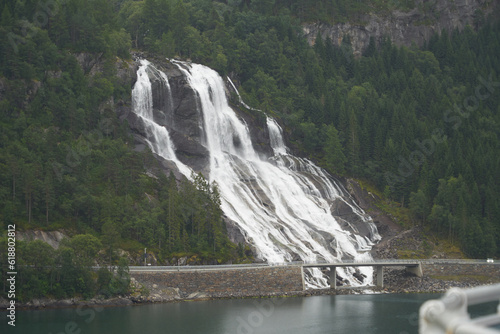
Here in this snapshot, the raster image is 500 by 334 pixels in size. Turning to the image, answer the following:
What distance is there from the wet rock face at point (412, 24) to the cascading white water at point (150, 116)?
66.7 metres

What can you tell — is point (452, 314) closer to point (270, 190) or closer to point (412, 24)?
point (270, 190)

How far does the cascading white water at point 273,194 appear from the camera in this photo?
93.2 m

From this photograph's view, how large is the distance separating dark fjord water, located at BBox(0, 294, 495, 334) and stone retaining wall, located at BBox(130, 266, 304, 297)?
3.12 m

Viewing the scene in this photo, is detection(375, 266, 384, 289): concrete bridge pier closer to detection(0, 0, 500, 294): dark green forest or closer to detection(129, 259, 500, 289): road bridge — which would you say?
detection(129, 259, 500, 289): road bridge

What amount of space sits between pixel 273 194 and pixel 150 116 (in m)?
24.5

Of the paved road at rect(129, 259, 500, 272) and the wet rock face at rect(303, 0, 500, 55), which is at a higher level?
the wet rock face at rect(303, 0, 500, 55)

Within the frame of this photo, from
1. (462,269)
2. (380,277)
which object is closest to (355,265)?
(380,277)

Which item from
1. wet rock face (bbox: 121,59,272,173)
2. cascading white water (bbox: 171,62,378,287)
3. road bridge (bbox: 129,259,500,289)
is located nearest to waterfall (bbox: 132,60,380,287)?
cascading white water (bbox: 171,62,378,287)

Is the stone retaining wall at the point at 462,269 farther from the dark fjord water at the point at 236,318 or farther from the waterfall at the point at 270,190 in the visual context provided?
the dark fjord water at the point at 236,318

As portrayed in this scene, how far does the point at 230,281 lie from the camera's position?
262 ft

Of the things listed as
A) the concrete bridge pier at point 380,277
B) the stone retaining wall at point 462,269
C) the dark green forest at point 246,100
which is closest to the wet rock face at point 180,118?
the dark green forest at point 246,100

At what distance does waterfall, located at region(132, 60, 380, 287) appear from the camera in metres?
93.4

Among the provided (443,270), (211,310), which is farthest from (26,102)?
(443,270)

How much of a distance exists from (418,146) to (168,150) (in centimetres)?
4645
